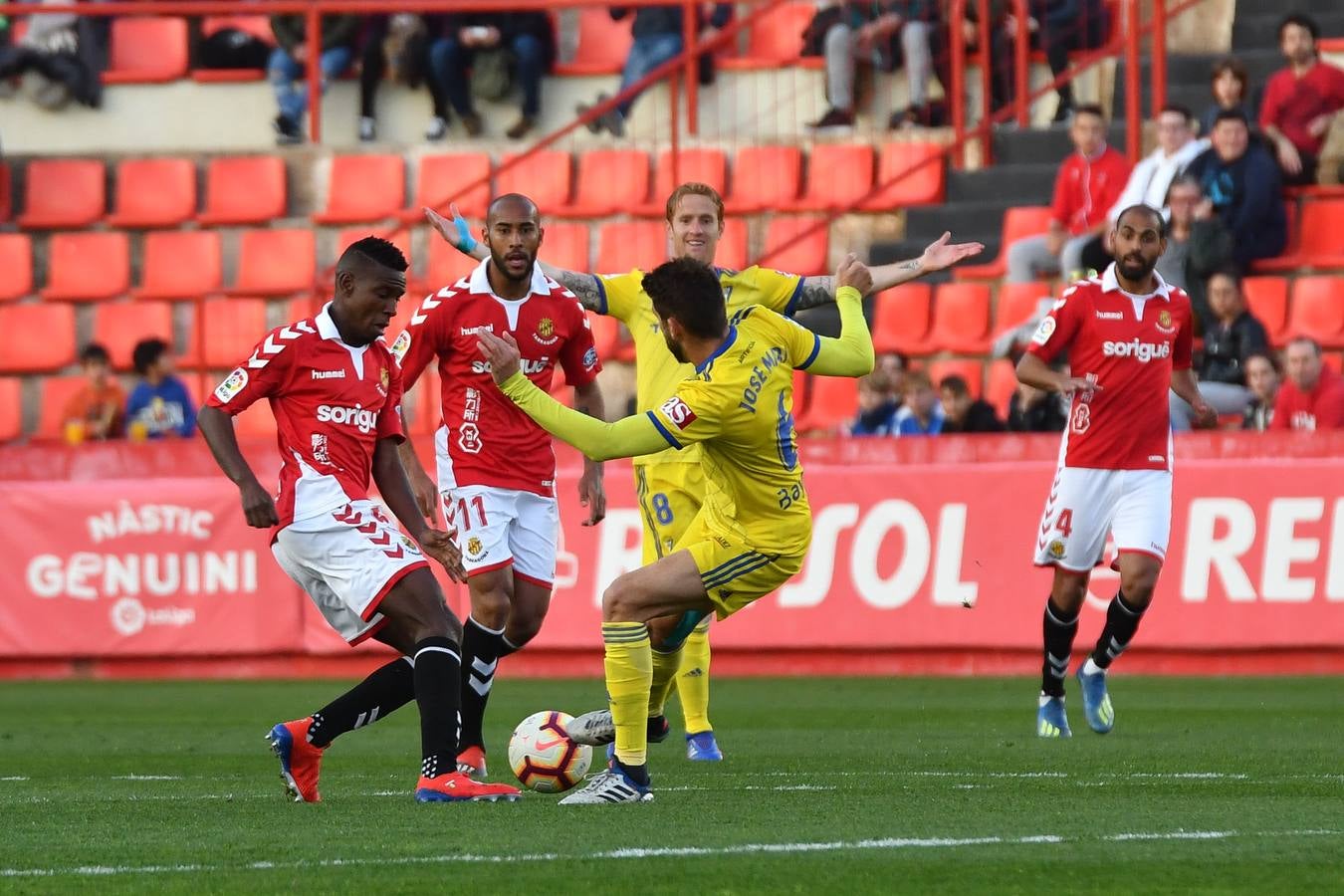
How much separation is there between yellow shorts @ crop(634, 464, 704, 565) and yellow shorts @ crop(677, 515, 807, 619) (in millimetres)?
1628

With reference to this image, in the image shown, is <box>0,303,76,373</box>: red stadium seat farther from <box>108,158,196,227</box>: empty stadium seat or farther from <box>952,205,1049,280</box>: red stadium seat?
<box>952,205,1049,280</box>: red stadium seat

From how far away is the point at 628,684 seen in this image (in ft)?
26.2

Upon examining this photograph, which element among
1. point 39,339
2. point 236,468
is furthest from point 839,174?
point 236,468

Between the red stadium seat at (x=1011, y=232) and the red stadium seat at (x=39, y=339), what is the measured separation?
805 cm

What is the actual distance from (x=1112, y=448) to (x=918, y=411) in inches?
225

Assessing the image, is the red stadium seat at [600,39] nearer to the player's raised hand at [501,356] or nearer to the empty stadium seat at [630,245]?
the empty stadium seat at [630,245]

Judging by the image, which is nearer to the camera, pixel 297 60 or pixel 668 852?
pixel 668 852

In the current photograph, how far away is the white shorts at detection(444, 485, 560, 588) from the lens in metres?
9.90

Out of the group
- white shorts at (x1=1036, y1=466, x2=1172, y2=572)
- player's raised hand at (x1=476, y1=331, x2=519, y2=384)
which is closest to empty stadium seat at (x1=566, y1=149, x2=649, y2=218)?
white shorts at (x1=1036, y1=466, x2=1172, y2=572)

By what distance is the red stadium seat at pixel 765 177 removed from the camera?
67.3 feet

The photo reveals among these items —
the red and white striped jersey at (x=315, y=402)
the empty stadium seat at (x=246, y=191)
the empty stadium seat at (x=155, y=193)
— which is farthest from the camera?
the empty stadium seat at (x=155, y=193)

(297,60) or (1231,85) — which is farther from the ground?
(297,60)

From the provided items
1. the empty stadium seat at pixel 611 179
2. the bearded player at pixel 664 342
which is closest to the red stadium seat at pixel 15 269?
the empty stadium seat at pixel 611 179

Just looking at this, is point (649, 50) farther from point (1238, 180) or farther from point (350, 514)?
point (350, 514)
